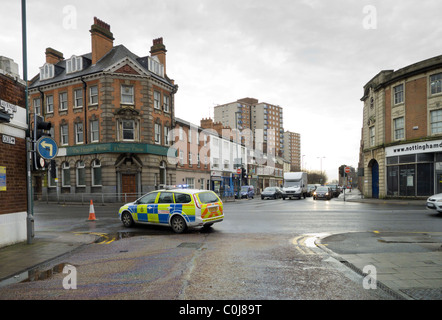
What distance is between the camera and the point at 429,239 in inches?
349

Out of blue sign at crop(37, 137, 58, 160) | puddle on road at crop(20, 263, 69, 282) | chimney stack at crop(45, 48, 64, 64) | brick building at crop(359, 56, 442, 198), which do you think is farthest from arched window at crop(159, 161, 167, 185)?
puddle on road at crop(20, 263, 69, 282)

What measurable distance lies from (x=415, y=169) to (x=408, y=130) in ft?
11.0

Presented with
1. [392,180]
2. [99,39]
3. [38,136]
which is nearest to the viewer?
[38,136]

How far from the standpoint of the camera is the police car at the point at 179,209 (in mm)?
10305

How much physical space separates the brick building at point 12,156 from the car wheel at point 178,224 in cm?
436

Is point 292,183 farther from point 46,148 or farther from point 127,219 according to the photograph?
point 46,148

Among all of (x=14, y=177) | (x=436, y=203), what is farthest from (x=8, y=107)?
(x=436, y=203)

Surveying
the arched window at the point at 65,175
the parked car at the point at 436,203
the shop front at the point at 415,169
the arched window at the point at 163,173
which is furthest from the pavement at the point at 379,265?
the arched window at the point at 65,175

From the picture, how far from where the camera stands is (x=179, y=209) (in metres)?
10.4

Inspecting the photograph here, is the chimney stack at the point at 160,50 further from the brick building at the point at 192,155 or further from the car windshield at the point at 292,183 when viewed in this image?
the car windshield at the point at 292,183

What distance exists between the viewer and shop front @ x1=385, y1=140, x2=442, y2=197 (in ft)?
79.6
